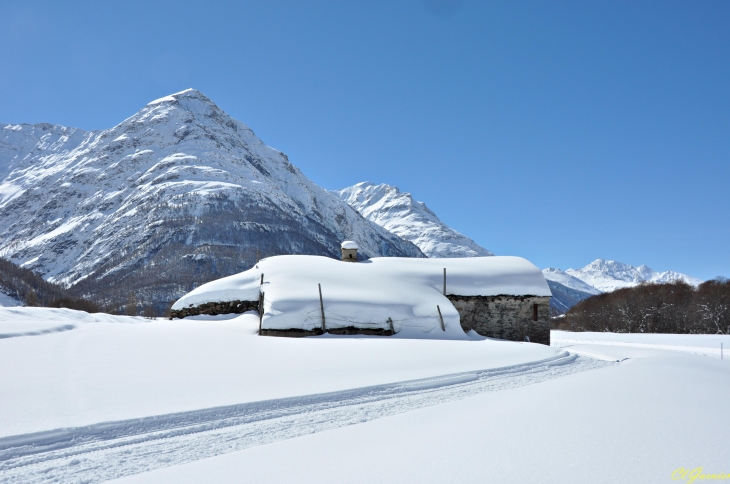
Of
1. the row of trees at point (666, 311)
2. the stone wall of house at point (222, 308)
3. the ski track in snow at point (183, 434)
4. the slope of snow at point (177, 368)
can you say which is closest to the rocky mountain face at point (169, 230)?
the stone wall of house at point (222, 308)

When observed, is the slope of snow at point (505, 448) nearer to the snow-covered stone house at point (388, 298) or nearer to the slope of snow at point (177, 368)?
the slope of snow at point (177, 368)

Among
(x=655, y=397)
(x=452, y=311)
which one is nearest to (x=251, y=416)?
(x=655, y=397)

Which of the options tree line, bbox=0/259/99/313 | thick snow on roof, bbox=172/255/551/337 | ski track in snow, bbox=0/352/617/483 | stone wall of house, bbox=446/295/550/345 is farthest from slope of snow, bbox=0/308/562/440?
tree line, bbox=0/259/99/313

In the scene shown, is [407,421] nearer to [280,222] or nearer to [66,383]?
[66,383]

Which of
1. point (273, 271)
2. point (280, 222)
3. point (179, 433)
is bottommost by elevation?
point (179, 433)

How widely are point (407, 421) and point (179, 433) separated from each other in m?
2.88

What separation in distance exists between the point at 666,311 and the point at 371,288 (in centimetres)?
5493

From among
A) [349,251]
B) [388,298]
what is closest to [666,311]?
[349,251]

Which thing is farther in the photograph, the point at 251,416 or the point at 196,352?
the point at 196,352

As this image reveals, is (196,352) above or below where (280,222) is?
below

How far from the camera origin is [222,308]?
20516 millimetres

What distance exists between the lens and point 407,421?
548cm

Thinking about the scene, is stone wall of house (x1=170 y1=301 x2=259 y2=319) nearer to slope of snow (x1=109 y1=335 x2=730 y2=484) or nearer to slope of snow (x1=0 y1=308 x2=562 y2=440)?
slope of snow (x1=0 y1=308 x2=562 y2=440)

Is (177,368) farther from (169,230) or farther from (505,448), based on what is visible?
(169,230)
